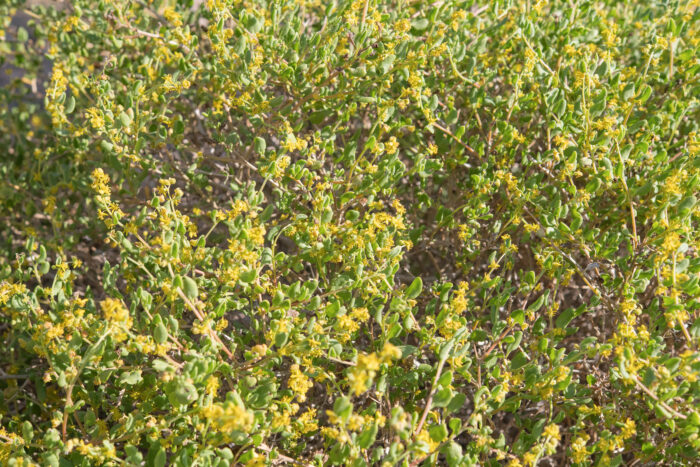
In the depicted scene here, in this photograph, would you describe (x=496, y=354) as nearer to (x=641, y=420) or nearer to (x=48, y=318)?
(x=641, y=420)

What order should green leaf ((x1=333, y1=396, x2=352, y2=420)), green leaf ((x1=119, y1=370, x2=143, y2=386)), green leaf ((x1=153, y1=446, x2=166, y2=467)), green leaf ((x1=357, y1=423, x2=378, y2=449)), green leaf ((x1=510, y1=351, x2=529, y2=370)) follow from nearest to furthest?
green leaf ((x1=333, y1=396, x2=352, y2=420)) < green leaf ((x1=357, y1=423, x2=378, y2=449)) < green leaf ((x1=153, y1=446, x2=166, y2=467)) < green leaf ((x1=119, y1=370, x2=143, y2=386)) < green leaf ((x1=510, y1=351, x2=529, y2=370))

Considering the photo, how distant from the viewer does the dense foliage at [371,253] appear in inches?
62.0

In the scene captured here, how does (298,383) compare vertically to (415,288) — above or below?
below

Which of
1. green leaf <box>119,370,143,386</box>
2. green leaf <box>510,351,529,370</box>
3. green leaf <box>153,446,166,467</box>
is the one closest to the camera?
green leaf <box>153,446,166,467</box>

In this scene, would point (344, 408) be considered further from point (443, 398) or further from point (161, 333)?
point (161, 333)

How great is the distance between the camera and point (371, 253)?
180cm

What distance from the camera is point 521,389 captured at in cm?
175

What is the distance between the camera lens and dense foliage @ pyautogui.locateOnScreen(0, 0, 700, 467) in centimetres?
158

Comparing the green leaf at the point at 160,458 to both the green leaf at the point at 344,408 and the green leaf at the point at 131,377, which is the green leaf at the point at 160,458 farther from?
the green leaf at the point at 344,408

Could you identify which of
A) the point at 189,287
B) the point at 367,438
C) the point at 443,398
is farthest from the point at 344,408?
the point at 189,287

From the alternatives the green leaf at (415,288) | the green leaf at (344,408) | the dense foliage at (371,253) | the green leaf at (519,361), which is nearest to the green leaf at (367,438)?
the dense foliage at (371,253)

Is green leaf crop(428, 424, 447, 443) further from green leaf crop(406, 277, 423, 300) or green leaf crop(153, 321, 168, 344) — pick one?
green leaf crop(153, 321, 168, 344)

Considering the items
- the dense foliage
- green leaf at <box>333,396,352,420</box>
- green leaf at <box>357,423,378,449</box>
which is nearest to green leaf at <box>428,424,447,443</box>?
the dense foliage

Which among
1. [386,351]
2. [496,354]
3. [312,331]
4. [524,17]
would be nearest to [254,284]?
[312,331]
